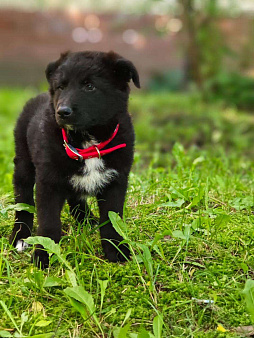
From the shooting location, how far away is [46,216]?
9.46 feet

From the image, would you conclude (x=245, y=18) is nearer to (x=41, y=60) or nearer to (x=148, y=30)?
(x=148, y=30)

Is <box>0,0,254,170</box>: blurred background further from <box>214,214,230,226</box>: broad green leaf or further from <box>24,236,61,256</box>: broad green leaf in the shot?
<box>24,236,61,256</box>: broad green leaf

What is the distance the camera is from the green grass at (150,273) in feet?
8.11

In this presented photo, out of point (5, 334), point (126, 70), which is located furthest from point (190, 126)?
point (5, 334)

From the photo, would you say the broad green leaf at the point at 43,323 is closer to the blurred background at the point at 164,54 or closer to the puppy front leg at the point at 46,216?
the puppy front leg at the point at 46,216

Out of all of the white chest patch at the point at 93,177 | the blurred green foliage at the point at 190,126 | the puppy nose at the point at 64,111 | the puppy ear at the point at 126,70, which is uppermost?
the puppy ear at the point at 126,70

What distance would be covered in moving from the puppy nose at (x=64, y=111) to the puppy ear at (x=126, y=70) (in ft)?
1.49

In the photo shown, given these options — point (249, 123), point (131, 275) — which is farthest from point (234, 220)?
point (249, 123)

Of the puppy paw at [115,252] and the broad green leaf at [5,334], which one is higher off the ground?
the puppy paw at [115,252]

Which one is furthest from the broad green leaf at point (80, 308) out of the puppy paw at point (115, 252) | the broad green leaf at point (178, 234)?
the broad green leaf at point (178, 234)

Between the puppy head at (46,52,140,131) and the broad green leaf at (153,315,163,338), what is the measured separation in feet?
3.82

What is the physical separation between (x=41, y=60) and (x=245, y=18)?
639cm

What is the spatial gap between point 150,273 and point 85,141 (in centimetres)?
90

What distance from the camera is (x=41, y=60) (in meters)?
15.0
